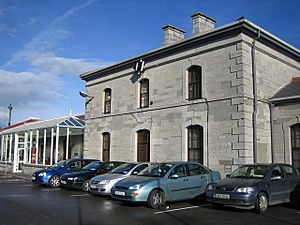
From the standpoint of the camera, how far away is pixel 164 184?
10.9 metres

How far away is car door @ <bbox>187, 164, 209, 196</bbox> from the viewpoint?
11.7 m

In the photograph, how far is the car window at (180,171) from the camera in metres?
11.5

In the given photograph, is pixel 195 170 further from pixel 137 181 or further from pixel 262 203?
pixel 262 203

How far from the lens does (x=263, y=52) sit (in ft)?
53.7

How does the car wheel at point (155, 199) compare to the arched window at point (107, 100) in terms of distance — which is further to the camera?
the arched window at point (107, 100)

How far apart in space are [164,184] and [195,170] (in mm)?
1745

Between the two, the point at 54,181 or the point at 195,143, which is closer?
the point at 195,143

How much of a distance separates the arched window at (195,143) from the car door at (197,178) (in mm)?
3989

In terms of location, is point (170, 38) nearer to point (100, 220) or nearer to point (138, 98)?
point (138, 98)

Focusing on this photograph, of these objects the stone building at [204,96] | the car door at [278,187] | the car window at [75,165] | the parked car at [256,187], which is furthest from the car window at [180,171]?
the car window at [75,165]

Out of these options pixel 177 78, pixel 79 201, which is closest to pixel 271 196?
pixel 79 201

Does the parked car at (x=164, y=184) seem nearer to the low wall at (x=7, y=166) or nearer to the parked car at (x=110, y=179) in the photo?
the parked car at (x=110, y=179)

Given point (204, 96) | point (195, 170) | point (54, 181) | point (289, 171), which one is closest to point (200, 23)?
point (204, 96)

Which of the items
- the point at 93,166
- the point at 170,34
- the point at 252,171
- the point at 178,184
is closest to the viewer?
the point at 252,171
